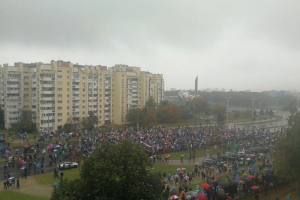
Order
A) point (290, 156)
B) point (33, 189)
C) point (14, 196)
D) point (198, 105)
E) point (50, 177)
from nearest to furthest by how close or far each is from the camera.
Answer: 1. point (290, 156)
2. point (14, 196)
3. point (33, 189)
4. point (50, 177)
5. point (198, 105)

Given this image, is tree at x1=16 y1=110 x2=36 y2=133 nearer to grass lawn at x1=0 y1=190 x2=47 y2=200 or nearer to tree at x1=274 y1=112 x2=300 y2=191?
grass lawn at x1=0 y1=190 x2=47 y2=200

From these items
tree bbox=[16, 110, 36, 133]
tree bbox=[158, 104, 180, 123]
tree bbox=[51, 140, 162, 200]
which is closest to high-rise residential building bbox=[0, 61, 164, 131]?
tree bbox=[16, 110, 36, 133]

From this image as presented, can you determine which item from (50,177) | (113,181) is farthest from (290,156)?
(50,177)

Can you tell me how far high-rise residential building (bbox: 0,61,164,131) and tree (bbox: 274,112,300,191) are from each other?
31398 mm

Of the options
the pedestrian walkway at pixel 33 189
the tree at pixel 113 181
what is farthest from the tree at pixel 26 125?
the tree at pixel 113 181

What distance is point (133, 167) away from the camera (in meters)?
9.80

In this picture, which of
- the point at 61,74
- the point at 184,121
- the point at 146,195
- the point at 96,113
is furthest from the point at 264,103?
the point at 146,195

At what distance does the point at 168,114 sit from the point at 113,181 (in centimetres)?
4958

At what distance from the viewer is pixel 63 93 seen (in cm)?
4647

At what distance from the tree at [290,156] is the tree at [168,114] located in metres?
41.2

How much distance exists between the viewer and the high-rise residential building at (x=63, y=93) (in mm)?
44562

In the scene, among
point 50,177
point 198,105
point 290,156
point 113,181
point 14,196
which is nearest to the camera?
point 113,181

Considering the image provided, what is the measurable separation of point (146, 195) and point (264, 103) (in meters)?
109

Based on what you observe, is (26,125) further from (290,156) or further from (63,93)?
(290,156)
